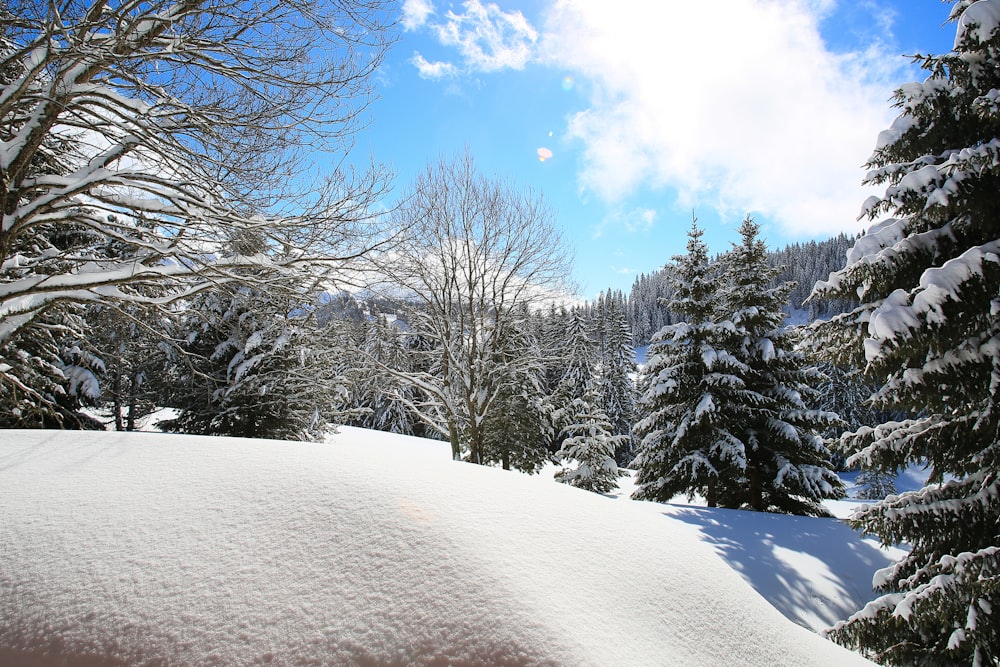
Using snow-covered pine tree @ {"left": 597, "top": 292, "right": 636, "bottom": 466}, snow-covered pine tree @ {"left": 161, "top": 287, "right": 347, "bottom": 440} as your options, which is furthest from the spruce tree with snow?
snow-covered pine tree @ {"left": 597, "top": 292, "right": 636, "bottom": 466}

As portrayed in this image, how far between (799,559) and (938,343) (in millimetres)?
4748

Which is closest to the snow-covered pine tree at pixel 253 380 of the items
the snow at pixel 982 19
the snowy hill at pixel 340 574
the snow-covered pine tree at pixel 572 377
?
the snowy hill at pixel 340 574

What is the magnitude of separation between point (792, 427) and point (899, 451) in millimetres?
7524

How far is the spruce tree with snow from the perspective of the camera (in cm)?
396

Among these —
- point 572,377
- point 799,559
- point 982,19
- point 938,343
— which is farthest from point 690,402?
point 572,377

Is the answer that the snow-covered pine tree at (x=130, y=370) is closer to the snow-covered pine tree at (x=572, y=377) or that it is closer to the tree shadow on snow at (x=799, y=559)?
the tree shadow on snow at (x=799, y=559)

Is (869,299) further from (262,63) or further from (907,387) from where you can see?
(262,63)

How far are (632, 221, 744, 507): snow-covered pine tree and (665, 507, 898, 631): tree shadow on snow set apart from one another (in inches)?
114

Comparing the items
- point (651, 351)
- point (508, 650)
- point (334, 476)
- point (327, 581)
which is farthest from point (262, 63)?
point (651, 351)

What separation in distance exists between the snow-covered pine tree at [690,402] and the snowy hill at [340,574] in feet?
31.8

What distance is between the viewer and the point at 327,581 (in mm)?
2314

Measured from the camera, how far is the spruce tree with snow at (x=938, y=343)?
13.0 feet

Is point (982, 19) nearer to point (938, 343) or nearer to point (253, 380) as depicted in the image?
point (938, 343)

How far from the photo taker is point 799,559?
23.7ft
